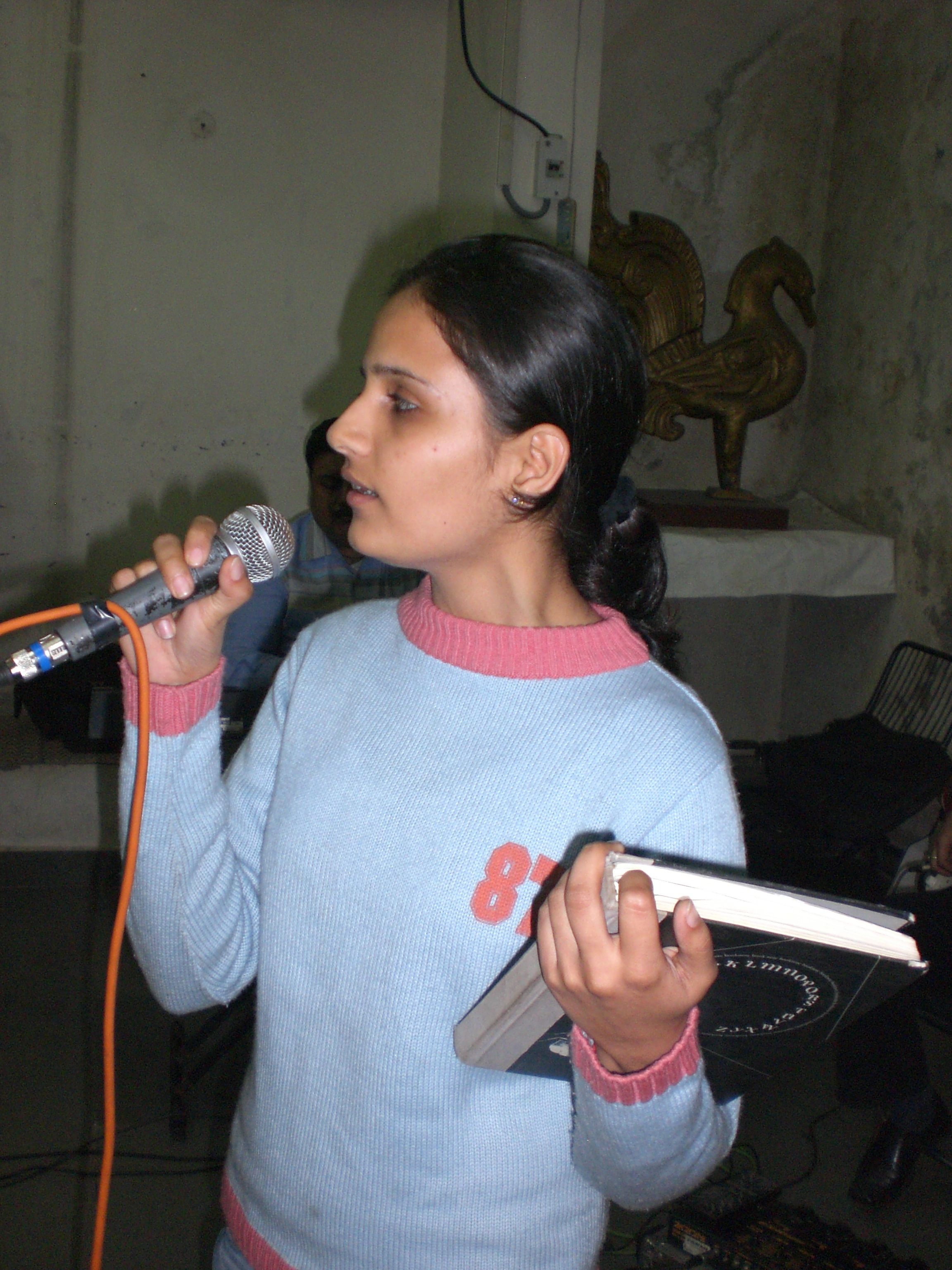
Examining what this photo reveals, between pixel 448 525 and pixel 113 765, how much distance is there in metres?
→ 2.46

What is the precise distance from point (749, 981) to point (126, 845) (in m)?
0.49

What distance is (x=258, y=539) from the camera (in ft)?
2.80

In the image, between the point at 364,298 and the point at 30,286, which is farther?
the point at 364,298

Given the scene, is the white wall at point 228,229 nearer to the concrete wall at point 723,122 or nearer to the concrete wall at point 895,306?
the concrete wall at point 723,122

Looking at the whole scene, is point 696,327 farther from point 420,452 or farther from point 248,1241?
point 248,1241

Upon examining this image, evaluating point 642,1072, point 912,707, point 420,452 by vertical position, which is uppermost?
point 420,452

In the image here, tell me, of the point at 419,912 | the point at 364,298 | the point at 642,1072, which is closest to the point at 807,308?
the point at 364,298

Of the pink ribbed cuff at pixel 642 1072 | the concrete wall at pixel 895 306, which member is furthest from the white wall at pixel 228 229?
the pink ribbed cuff at pixel 642 1072

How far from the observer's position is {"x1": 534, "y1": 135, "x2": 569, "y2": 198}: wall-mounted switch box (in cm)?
279

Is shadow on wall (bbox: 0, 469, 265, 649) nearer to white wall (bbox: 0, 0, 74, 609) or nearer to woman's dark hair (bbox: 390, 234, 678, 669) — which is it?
white wall (bbox: 0, 0, 74, 609)

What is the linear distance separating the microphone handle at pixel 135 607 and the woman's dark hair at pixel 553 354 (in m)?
0.27

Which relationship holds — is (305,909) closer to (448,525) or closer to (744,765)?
(448,525)

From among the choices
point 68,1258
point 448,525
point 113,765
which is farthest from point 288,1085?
point 113,765

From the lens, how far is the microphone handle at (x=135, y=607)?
2.32ft
